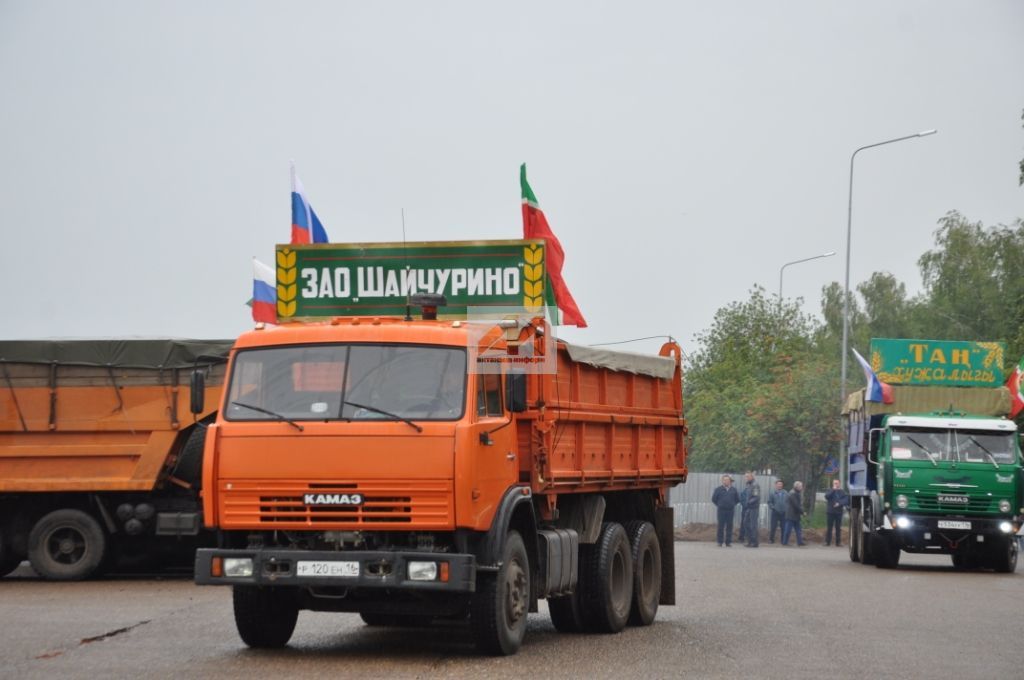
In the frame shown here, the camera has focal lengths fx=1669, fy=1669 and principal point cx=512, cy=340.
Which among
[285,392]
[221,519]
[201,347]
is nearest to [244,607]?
[221,519]

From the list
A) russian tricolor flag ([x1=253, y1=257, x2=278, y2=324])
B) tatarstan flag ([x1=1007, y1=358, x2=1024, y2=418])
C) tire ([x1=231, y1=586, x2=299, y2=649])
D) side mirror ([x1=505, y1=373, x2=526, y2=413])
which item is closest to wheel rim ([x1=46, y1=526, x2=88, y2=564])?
russian tricolor flag ([x1=253, y1=257, x2=278, y2=324])

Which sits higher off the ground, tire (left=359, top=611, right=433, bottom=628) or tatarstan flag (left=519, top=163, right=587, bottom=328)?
tatarstan flag (left=519, top=163, right=587, bottom=328)

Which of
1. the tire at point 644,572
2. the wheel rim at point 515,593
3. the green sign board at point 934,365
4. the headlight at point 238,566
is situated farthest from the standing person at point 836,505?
the headlight at point 238,566

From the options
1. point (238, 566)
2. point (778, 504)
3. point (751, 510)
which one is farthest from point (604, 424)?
point (778, 504)

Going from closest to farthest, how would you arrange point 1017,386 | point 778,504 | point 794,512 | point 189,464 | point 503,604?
point 503,604, point 189,464, point 1017,386, point 794,512, point 778,504

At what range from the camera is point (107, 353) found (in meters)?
20.9

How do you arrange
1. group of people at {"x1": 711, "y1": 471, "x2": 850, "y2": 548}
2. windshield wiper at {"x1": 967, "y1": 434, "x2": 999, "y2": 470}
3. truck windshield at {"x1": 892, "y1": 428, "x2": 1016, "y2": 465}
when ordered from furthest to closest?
group of people at {"x1": 711, "y1": 471, "x2": 850, "y2": 548} → truck windshield at {"x1": 892, "y1": 428, "x2": 1016, "y2": 465} → windshield wiper at {"x1": 967, "y1": 434, "x2": 999, "y2": 470}

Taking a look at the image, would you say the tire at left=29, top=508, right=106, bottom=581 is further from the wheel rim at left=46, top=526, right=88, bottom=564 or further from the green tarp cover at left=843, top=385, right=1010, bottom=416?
the green tarp cover at left=843, top=385, right=1010, bottom=416

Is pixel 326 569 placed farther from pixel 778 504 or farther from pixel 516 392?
pixel 778 504

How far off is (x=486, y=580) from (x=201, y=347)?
32.6 feet

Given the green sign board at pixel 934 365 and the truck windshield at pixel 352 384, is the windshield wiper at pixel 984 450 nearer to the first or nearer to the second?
the green sign board at pixel 934 365

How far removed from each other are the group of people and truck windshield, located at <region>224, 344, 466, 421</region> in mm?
29094

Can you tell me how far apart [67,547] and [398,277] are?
8672mm

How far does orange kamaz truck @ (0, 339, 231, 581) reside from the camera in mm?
20719
